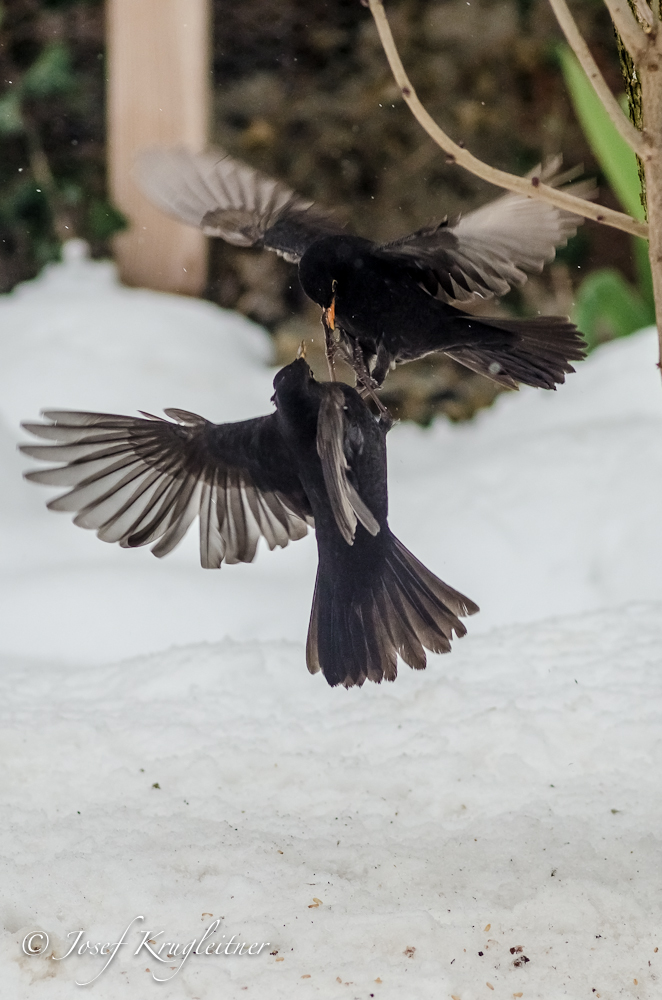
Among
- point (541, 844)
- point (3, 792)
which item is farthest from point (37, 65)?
point (541, 844)

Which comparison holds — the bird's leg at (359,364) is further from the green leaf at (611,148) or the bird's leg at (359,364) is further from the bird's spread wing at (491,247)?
the green leaf at (611,148)

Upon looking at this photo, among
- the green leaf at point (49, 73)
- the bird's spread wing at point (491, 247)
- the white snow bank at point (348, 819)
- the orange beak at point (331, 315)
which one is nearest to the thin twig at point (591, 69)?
the bird's spread wing at point (491, 247)

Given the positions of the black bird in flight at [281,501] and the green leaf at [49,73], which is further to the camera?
the green leaf at [49,73]

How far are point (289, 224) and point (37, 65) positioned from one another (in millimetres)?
2588

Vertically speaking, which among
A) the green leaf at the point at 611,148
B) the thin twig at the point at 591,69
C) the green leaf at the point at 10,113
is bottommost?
the thin twig at the point at 591,69

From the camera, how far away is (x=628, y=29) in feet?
2.78

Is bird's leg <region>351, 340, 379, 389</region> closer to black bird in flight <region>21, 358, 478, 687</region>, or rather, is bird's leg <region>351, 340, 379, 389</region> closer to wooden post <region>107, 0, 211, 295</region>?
black bird in flight <region>21, 358, 478, 687</region>

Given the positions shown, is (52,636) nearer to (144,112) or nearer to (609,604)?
(609,604)

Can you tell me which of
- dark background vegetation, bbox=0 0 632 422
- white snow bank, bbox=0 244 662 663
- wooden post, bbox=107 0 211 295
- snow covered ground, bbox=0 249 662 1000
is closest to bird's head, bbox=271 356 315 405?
snow covered ground, bbox=0 249 662 1000

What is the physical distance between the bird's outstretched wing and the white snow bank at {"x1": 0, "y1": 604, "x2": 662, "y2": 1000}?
0.70 metres

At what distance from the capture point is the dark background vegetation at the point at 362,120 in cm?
356

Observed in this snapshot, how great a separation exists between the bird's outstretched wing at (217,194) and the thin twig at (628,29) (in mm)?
546

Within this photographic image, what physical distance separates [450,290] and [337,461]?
31cm

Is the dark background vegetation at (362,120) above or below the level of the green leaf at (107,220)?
above
